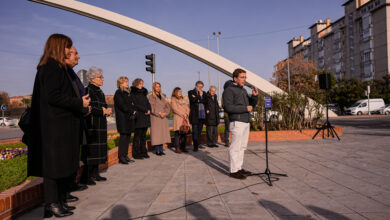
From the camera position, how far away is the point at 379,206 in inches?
124

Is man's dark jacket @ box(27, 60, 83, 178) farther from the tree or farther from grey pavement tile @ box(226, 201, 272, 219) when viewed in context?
the tree

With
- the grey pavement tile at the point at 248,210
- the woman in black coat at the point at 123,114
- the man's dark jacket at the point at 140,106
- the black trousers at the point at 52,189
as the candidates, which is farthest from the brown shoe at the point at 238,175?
the man's dark jacket at the point at 140,106

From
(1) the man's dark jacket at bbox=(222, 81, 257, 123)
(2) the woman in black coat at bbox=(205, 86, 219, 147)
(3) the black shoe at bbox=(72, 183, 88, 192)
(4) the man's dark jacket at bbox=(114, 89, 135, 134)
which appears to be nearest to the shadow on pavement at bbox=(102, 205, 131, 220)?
Result: (3) the black shoe at bbox=(72, 183, 88, 192)

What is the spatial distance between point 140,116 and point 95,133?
2276mm

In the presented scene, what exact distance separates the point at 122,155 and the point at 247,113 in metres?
3.04

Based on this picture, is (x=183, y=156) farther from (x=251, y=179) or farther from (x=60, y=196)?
(x=60, y=196)

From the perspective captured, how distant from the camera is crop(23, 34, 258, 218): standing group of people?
290 centimetres

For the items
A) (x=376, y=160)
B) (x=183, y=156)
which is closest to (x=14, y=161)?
(x=183, y=156)

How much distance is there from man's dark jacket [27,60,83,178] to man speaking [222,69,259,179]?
7.92 feet

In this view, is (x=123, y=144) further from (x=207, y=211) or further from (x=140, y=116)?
(x=207, y=211)

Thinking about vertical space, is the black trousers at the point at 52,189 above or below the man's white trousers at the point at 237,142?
below

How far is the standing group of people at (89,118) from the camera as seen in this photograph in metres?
2.90

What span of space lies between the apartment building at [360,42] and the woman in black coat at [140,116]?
48.5m

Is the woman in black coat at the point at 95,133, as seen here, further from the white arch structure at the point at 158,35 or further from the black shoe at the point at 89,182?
the white arch structure at the point at 158,35
